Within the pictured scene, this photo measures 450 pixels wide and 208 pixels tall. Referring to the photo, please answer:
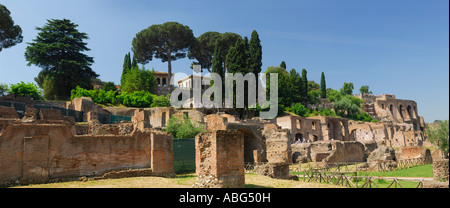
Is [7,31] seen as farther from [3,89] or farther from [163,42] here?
[163,42]

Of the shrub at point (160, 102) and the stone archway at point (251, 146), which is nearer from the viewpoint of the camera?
the stone archway at point (251, 146)

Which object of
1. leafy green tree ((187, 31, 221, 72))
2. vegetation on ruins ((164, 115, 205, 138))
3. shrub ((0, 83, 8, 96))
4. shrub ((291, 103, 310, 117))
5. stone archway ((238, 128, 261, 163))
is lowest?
stone archway ((238, 128, 261, 163))

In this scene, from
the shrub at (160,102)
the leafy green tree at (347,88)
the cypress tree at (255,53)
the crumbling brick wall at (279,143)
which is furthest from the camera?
the leafy green tree at (347,88)

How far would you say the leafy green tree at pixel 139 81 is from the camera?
158ft

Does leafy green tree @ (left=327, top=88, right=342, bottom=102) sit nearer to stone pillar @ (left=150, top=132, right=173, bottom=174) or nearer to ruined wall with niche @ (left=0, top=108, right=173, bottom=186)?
stone pillar @ (left=150, top=132, right=173, bottom=174)

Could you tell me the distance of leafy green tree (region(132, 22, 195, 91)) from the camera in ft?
181

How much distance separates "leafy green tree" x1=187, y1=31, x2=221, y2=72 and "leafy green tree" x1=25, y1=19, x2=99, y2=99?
72.1 feet

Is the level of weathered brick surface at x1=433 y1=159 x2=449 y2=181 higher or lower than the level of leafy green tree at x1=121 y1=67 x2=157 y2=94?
lower

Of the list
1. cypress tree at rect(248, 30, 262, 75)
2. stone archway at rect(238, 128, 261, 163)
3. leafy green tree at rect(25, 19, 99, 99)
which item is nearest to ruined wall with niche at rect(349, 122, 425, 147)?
cypress tree at rect(248, 30, 262, 75)

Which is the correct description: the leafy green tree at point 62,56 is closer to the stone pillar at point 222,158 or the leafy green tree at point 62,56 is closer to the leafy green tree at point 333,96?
the stone pillar at point 222,158

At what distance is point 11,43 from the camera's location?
1393 inches

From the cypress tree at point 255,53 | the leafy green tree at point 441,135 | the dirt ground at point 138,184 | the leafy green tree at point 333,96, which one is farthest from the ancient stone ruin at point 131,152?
the leafy green tree at point 333,96

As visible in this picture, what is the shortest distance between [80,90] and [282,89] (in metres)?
28.5

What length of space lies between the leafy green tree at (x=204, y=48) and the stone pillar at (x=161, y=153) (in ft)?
144
